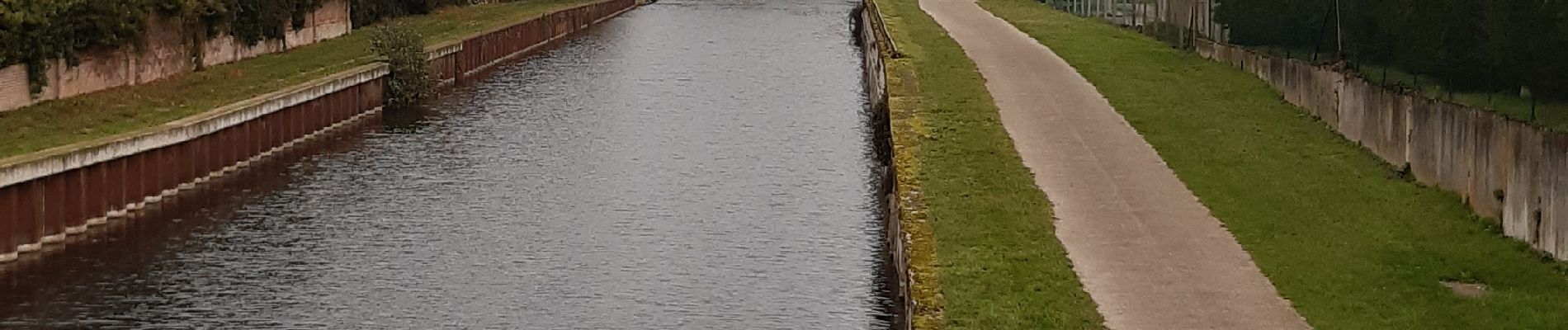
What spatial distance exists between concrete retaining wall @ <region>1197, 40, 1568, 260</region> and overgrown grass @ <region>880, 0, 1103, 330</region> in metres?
4.95

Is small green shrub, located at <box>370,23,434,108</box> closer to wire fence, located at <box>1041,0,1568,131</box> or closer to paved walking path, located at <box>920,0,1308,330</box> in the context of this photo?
paved walking path, located at <box>920,0,1308,330</box>

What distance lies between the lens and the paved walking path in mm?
20922

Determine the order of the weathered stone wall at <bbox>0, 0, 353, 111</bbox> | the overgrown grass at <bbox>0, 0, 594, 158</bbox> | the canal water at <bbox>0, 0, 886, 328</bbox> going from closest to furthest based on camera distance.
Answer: the canal water at <bbox>0, 0, 886, 328</bbox>
the overgrown grass at <bbox>0, 0, 594, 158</bbox>
the weathered stone wall at <bbox>0, 0, 353, 111</bbox>

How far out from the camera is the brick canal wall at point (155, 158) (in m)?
32.8

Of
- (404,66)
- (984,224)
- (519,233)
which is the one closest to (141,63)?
(404,66)

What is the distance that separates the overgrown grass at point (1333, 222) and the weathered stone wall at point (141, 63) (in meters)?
20.6

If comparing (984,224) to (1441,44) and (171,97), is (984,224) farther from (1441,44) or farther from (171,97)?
(171,97)

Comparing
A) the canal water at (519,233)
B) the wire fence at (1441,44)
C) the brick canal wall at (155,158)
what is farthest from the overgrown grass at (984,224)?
the brick canal wall at (155,158)

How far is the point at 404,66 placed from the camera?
57.9m

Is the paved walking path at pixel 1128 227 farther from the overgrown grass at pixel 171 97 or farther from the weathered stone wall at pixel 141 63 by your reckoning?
the weathered stone wall at pixel 141 63

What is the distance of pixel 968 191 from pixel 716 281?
12.0 ft

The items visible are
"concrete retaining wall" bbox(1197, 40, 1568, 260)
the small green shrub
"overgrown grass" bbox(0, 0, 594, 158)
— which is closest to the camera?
"concrete retaining wall" bbox(1197, 40, 1568, 260)

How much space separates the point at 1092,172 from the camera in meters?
31.9

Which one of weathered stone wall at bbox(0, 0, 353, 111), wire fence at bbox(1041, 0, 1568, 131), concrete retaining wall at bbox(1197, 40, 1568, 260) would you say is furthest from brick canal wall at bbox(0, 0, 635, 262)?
wire fence at bbox(1041, 0, 1568, 131)
